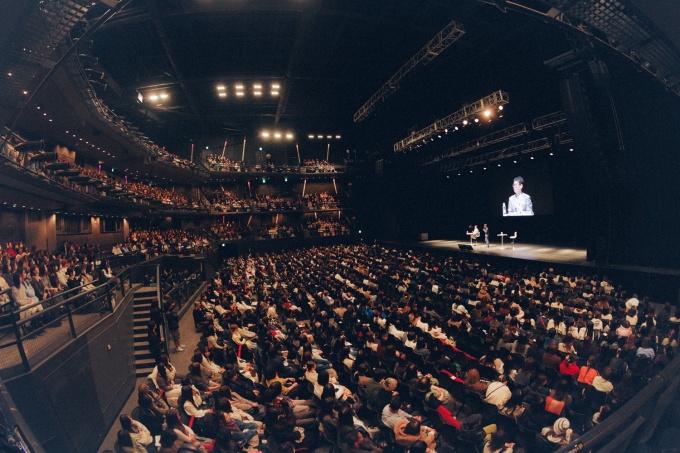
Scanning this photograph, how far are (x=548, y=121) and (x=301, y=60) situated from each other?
1273 cm

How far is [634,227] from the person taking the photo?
1394 centimetres

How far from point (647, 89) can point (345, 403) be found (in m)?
15.2

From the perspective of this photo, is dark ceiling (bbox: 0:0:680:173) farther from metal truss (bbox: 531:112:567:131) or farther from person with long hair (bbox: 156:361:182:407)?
person with long hair (bbox: 156:361:182:407)

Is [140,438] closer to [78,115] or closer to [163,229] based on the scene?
[78,115]

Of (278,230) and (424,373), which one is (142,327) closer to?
(424,373)

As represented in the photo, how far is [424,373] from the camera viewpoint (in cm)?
722

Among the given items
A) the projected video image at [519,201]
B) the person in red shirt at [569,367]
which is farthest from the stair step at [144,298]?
the projected video image at [519,201]

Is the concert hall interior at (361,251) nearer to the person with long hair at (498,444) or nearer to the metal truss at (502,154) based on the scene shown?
the person with long hair at (498,444)

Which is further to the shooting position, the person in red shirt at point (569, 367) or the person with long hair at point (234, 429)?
the person in red shirt at point (569, 367)

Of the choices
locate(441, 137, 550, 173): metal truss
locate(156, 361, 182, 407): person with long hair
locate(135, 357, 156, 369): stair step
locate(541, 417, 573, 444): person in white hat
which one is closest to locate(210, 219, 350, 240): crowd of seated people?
locate(441, 137, 550, 173): metal truss

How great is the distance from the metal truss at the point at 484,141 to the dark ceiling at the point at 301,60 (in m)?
0.59

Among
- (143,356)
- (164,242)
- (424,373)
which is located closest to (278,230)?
(164,242)

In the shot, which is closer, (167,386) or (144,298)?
(167,386)

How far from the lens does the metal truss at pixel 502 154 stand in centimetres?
1816
